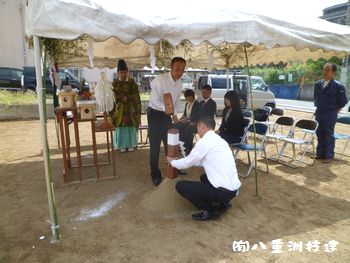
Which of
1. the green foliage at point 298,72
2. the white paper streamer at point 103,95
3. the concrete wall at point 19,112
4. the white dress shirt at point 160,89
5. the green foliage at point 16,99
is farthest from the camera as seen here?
the green foliage at point 298,72

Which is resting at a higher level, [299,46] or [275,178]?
[299,46]

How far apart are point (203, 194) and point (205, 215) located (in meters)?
0.31

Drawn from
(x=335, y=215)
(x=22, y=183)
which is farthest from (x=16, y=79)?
(x=335, y=215)

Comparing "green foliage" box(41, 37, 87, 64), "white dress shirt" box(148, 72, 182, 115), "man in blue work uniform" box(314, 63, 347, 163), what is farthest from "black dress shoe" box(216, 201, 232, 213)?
"green foliage" box(41, 37, 87, 64)

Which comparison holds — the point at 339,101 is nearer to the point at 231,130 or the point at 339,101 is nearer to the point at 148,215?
the point at 231,130

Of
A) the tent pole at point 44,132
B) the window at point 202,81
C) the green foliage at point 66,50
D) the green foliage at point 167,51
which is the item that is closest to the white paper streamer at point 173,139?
the tent pole at point 44,132

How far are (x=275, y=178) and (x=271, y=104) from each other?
376 inches

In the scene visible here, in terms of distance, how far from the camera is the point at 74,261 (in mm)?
2490

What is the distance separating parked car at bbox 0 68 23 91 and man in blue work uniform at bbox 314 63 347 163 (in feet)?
48.2

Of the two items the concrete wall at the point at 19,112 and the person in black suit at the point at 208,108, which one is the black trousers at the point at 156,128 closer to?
the person in black suit at the point at 208,108

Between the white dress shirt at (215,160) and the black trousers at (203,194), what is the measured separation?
65 mm

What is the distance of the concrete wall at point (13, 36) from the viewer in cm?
1975

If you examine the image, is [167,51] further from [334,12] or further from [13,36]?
[334,12]

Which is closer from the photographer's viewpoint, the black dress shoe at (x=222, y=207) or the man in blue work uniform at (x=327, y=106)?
the black dress shoe at (x=222, y=207)
